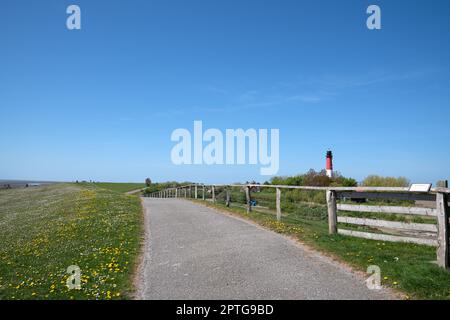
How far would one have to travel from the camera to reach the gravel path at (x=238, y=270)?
671cm

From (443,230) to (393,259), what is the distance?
1.31 metres

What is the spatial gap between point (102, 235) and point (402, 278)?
9489mm

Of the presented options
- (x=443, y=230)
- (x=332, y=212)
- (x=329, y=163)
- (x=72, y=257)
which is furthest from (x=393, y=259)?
(x=329, y=163)

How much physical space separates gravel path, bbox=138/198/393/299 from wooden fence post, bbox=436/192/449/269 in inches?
81.9

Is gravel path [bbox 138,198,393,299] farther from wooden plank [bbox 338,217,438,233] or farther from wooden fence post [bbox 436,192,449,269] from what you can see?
wooden plank [bbox 338,217,438,233]

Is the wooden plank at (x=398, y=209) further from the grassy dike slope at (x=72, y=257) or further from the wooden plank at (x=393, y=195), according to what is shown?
the grassy dike slope at (x=72, y=257)

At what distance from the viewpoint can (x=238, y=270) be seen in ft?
26.7

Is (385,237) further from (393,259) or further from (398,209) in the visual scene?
(393,259)

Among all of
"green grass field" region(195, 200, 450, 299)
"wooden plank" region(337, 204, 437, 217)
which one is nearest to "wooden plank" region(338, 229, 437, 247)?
"green grass field" region(195, 200, 450, 299)

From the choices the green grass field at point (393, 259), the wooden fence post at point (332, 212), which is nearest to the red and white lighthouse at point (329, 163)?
the green grass field at point (393, 259)

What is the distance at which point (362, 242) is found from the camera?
10.8 m
